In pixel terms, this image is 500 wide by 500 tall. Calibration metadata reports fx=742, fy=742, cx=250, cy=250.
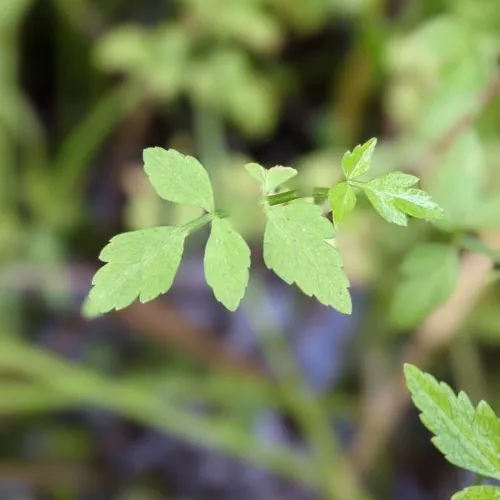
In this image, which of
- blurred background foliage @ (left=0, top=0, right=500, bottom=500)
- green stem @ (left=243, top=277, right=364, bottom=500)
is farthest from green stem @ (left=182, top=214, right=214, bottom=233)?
green stem @ (left=243, top=277, right=364, bottom=500)

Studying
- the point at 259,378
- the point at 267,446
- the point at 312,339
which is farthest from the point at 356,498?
the point at 312,339

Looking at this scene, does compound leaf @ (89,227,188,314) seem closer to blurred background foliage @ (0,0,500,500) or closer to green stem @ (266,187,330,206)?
green stem @ (266,187,330,206)

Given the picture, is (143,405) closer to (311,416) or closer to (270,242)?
(311,416)

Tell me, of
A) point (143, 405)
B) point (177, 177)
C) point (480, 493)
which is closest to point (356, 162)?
point (177, 177)

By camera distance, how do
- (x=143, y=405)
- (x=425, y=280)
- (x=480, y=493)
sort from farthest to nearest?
1. (x=143, y=405)
2. (x=425, y=280)
3. (x=480, y=493)

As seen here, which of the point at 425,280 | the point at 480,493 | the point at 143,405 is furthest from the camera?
the point at 143,405

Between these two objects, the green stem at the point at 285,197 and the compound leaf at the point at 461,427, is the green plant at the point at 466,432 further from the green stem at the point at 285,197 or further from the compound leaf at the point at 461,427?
the green stem at the point at 285,197

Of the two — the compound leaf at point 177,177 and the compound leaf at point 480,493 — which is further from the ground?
the compound leaf at point 177,177

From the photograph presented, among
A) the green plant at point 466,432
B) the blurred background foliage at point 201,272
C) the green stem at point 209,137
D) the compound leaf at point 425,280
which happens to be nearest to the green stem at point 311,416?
the blurred background foliage at point 201,272
